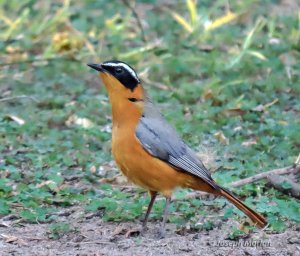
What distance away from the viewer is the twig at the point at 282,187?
7.32m

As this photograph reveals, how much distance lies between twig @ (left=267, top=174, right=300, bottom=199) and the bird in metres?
0.57

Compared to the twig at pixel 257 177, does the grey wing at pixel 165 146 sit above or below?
above

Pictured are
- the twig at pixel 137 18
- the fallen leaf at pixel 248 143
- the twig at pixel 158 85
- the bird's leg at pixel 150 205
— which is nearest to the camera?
the bird's leg at pixel 150 205

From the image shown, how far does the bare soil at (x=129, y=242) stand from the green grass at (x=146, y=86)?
0.59 feet

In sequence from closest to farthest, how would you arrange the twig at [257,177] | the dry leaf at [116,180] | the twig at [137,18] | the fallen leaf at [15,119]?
the twig at [257,177]
the dry leaf at [116,180]
the fallen leaf at [15,119]
the twig at [137,18]

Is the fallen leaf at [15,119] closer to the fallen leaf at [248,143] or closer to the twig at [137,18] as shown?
the fallen leaf at [248,143]

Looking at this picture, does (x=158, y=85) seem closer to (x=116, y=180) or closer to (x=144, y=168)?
(x=116, y=180)

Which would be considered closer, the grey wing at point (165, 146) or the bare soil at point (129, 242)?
the bare soil at point (129, 242)

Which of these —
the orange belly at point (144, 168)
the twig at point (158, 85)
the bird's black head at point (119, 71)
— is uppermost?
the bird's black head at point (119, 71)

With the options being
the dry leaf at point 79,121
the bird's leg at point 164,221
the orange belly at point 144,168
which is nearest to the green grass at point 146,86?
the dry leaf at point 79,121

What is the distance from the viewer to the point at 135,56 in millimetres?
11039

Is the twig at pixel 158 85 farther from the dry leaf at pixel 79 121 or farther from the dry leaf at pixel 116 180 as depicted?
the dry leaf at pixel 116 180

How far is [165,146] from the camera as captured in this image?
7016 mm

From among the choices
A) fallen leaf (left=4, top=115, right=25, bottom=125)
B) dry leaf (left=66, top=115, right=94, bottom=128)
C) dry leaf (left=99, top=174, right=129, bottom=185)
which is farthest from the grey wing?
fallen leaf (left=4, top=115, right=25, bottom=125)
